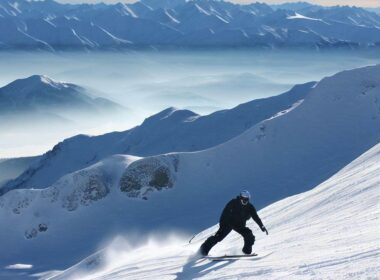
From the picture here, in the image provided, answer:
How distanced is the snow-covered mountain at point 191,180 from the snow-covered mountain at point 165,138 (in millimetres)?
35704

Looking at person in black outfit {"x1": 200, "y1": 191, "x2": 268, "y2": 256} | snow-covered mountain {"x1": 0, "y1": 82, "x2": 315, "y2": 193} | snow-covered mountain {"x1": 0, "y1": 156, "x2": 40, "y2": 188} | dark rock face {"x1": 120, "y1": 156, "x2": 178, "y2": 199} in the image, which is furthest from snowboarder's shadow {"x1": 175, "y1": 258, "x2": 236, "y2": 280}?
snow-covered mountain {"x1": 0, "y1": 156, "x2": 40, "y2": 188}

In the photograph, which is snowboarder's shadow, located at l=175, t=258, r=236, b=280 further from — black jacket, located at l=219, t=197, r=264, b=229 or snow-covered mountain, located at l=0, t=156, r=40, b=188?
snow-covered mountain, located at l=0, t=156, r=40, b=188

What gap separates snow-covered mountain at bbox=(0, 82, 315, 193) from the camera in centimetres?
10725

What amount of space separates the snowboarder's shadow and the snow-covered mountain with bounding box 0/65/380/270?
3829cm

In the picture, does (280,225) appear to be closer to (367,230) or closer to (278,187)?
(367,230)

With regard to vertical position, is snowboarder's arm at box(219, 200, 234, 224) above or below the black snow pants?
above

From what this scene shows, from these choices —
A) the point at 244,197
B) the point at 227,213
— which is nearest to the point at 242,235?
the point at 227,213

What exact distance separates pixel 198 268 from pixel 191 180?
4668 centimetres

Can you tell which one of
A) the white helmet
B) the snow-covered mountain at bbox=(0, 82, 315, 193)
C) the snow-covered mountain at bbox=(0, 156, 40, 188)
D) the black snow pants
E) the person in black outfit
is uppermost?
the snow-covered mountain at bbox=(0, 156, 40, 188)

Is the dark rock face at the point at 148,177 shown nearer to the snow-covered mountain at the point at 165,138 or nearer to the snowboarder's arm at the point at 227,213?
the snow-covered mountain at the point at 165,138

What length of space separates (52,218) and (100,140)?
231 ft

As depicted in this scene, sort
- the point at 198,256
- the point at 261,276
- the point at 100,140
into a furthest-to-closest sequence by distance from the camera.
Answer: the point at 100,140 < the point at 198,256 < the point at 261,276

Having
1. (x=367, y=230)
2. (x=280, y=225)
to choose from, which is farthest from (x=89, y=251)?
(x=367, y=230)

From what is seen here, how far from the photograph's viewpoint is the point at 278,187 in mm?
58406
